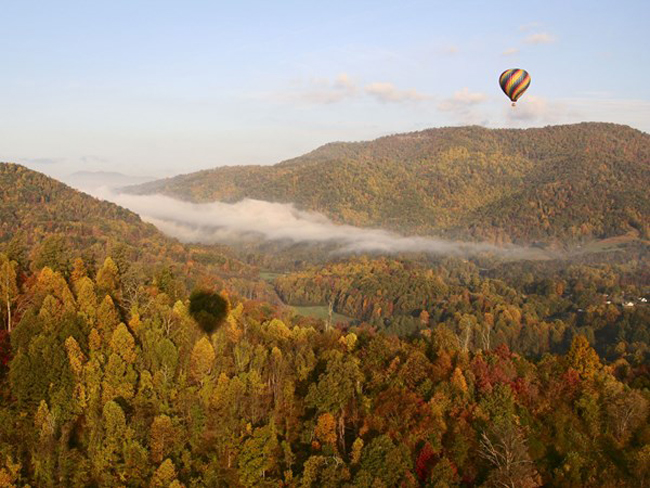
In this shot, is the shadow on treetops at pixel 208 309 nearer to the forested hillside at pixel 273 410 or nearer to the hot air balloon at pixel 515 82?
the forested hillside at pixel 273 410

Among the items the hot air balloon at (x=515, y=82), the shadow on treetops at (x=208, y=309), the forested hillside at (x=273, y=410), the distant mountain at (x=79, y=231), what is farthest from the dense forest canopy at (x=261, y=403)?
the distant mountain at (x=79, y=231)

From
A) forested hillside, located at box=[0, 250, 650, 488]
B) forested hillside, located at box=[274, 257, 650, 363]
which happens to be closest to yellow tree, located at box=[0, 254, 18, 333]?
forested hillside, located at box=[0, 250, 650, 488]

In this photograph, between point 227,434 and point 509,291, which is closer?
point 227,434

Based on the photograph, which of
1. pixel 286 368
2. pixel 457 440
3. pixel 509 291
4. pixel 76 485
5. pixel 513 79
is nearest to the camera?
pixel 76 485

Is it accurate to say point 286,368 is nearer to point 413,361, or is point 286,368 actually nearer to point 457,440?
point 413,361

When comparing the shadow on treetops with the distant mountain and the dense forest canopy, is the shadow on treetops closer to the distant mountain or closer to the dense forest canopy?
the dense forest canopy

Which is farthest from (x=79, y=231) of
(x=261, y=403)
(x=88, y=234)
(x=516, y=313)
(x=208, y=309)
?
(x=261, y=403)

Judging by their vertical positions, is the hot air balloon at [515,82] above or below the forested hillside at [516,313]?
above

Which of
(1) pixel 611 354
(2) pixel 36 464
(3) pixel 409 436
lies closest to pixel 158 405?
(2) pixel 36 464
